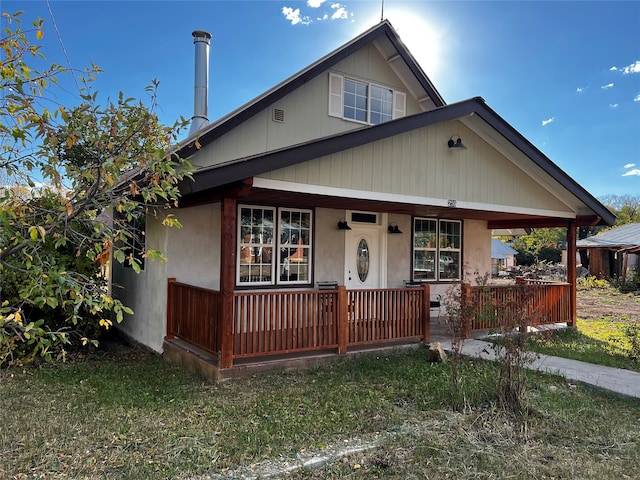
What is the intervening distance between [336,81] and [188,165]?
733cm

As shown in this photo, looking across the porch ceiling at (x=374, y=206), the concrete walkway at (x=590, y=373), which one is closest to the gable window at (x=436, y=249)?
the porch ceiling at (x=374, y=206)

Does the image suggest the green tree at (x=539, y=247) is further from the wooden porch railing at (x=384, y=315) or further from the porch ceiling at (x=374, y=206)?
the wooden porch railing at (x=384, y=315)

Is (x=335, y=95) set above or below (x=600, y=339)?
above

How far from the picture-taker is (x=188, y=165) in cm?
306

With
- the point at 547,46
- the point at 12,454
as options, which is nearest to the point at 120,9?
the point at 12,454

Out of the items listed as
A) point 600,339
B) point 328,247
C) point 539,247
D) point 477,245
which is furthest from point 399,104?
point 539,247

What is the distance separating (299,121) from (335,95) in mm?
1194

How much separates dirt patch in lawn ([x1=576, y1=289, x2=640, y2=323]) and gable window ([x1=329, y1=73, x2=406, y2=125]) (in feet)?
27.6

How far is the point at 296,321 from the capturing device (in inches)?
263

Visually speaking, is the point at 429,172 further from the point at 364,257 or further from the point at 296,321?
the point at 296,321

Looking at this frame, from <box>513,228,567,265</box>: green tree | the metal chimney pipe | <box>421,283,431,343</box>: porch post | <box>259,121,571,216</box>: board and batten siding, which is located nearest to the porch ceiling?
<box>259,121,571,216</box>: board and batten siding

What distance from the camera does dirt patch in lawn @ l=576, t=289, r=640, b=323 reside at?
1313cm

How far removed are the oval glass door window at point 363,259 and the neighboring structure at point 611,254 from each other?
1922 cm

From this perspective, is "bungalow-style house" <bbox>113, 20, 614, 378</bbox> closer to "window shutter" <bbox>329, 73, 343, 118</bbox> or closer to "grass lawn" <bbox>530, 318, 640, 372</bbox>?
"window shutter" <bbox>329, 73, 343, 118</bbox>
